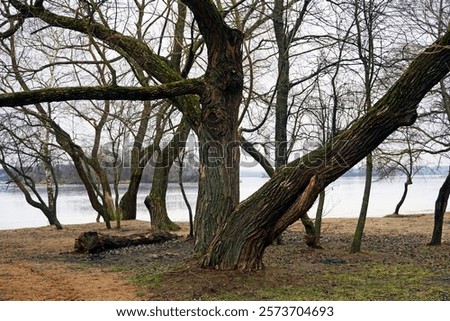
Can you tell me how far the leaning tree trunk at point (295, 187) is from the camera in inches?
247

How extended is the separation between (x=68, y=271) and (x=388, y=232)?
820 centimetres

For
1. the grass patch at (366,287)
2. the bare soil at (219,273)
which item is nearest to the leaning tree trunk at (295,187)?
the bare soil at (219,273)

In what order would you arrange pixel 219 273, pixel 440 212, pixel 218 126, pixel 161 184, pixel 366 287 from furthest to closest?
pixel 161 184 → pixel 440 212 → pixel 218 126 → pixel 219 273 → pixel 366 287

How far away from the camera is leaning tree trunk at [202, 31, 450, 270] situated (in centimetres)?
627

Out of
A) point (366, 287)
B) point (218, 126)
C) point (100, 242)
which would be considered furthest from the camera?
point (100, 242)

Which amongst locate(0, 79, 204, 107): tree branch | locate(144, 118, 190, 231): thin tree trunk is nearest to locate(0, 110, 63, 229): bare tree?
locate(144, 118, 190, 231): thin tree trunk

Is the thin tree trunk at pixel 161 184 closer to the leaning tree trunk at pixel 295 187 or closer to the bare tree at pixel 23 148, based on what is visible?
the bare tree at pixel 23 148

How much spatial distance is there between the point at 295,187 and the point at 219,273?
4.71 ft

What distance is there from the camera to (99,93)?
667 centimetres

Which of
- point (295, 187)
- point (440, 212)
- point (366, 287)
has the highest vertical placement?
point (295, 187)

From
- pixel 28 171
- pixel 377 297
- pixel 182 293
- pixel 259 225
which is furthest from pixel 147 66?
pixel 28 171

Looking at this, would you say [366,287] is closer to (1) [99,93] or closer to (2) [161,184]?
(1) [99,93]

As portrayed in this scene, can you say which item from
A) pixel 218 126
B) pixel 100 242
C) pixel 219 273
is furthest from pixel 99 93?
pixel 100 242

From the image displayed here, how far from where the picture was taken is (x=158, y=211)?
13.9 meters
